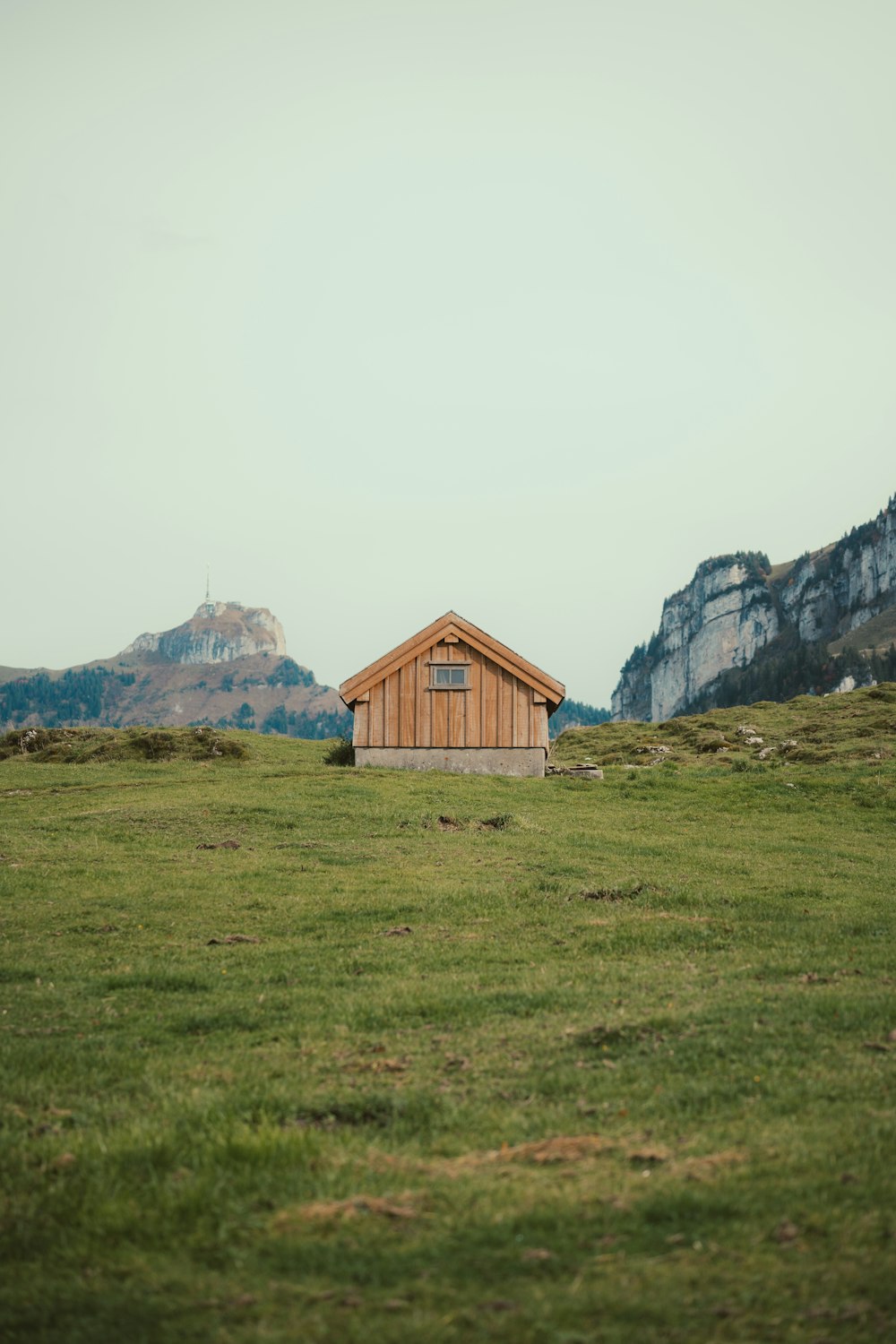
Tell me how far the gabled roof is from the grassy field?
70.8ft

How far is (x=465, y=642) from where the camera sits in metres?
46.2

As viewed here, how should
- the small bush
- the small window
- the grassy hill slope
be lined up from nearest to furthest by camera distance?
1. the small window
2. the small bush
3. the grassy hill slope

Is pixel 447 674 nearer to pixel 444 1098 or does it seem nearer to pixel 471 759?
pixel 471 759

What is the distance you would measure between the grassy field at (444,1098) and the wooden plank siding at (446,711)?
2116 cm

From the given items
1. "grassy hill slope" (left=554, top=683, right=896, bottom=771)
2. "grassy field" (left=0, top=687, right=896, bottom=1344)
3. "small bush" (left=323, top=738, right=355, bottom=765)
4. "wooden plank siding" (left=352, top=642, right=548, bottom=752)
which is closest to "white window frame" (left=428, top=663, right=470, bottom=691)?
"wooden plank siding" (left=352, top=642, right=548, bottom=752)

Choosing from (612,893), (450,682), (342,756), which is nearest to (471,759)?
(450,682)

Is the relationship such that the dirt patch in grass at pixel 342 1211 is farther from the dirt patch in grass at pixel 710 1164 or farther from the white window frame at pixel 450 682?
the white window frame at pixel 450 682

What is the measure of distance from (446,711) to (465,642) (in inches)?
132

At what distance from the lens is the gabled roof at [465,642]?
46031 mm

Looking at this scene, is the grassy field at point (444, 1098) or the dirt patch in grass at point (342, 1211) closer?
the grassy field at point (444, 1098)

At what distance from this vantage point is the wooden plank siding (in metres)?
46.1

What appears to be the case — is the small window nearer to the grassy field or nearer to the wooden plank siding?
the wooden plank siding

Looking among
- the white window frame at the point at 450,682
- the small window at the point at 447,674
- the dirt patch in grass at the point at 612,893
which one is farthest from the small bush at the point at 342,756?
the dirt patch in grass at the point at 612,893

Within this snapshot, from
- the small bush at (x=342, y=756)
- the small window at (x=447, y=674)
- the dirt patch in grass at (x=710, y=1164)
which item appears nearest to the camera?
the dirt patch in grass at (x=710, y=1164)
